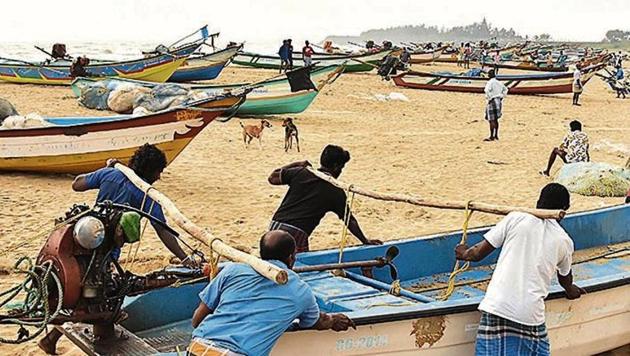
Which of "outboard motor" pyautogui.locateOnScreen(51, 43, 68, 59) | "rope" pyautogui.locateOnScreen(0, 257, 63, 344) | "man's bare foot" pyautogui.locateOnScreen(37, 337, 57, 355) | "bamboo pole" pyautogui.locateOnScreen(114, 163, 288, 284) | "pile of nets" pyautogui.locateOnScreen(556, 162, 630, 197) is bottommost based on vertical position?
"pile of nets" pyautogui.locateOnScreen(556, 162, 630, 197)

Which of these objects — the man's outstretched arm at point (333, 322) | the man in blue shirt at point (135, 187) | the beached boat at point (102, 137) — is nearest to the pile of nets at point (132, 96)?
the beached boat at point (102, 137)

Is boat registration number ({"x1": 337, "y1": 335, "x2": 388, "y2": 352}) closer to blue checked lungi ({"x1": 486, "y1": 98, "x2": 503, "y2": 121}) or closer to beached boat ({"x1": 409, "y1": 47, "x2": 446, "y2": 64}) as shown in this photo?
blue checked lungi ({"x1": 486, "y1": 98, "x2": 503, "y2": 121})

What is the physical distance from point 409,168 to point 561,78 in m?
14.6

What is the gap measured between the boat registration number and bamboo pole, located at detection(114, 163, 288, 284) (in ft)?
2.36

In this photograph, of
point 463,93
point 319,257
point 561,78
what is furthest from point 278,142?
point 561,78

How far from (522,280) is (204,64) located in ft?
69.2

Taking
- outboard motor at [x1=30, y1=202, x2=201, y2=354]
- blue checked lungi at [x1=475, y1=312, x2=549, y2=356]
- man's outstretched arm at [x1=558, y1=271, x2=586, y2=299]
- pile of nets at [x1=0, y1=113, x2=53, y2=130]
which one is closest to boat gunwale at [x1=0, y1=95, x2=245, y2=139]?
pile of nets at [x1=0, y1=113, x2=53, y2=130]

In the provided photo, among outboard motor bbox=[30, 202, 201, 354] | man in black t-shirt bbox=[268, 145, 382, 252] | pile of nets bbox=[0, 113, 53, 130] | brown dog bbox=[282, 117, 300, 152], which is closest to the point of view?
outboard motor bbox=[30, 202, 201, 354]

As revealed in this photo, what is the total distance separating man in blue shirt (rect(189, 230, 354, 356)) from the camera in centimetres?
327

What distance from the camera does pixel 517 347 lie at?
3.94m

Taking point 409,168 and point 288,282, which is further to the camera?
point 409,168

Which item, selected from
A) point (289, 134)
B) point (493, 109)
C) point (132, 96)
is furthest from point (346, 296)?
point (132, 96)

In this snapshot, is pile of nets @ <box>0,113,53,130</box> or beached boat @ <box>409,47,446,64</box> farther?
beached boat @ <box>409,47,446,64</box>

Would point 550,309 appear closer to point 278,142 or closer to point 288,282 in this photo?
point 288,282
